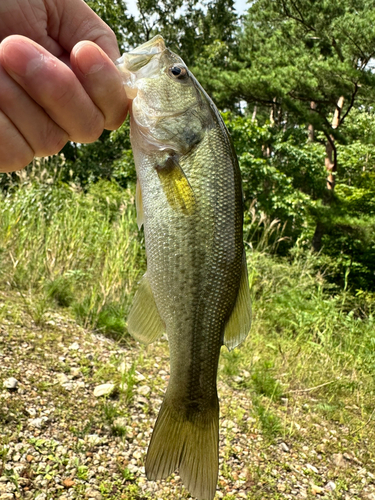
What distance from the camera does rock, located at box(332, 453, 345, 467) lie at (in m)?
3.33

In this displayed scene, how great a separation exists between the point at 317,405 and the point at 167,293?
3145mm

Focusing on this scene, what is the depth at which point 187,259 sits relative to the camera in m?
1.44

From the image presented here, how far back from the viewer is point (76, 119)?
1.41 metres

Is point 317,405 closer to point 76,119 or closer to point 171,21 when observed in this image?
point 76,119

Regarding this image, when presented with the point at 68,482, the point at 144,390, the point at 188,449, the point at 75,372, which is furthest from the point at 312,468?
the point at 188,449

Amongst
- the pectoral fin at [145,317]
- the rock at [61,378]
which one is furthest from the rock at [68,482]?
the pectoral fin at [145,317]

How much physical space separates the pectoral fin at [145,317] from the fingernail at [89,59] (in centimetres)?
76

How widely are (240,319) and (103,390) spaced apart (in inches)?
87.9

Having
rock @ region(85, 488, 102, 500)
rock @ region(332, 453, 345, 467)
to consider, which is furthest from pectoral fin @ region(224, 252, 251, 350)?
rock @ region(332, 453, 345, 467)

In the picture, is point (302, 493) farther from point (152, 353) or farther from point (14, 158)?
point (14, 158)

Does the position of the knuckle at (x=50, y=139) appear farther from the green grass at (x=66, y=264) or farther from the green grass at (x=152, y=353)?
the green grass at (x=66, y=264)

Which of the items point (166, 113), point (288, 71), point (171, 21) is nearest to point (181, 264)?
point (166, 113)

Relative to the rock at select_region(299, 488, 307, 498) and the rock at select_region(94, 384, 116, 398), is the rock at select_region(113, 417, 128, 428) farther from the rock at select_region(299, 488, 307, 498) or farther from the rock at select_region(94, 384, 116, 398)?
the rock at select_region(299, 488, 307, 498)

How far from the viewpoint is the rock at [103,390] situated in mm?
3285
